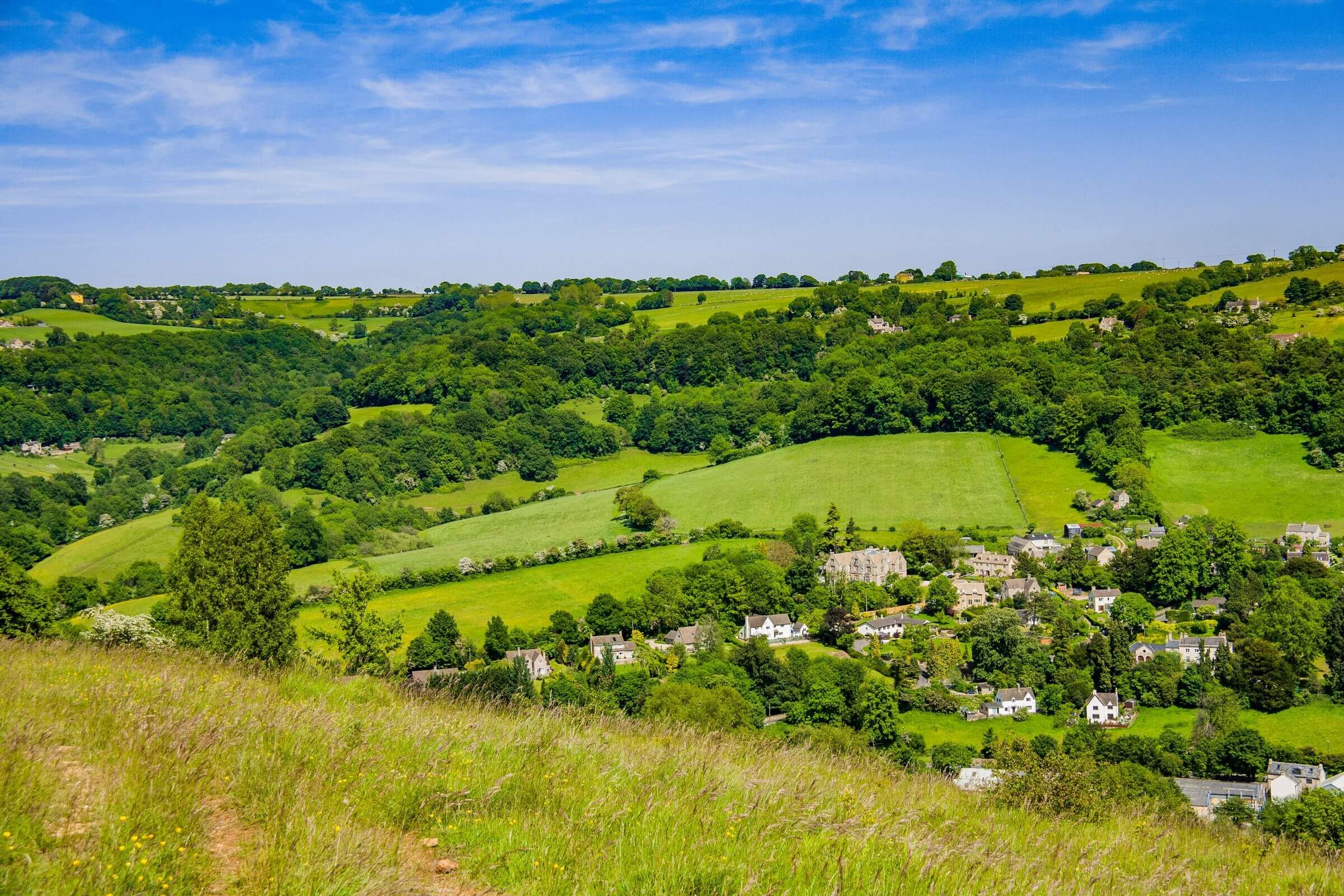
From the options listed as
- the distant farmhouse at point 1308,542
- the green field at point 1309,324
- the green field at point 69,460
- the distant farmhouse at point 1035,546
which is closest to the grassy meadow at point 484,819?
the distant farmhouse at point 1035,546

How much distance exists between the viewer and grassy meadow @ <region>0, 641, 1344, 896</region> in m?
4.49

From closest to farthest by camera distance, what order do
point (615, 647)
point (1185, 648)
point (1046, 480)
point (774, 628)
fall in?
point (1185, 648)
point (615, 647)
point (774, 628)
point (1046, 480)

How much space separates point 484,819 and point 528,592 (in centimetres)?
5309

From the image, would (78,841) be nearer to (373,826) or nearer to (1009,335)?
(373,826)

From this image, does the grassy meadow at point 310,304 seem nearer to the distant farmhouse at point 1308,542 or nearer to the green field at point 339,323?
the green field at point 339,323

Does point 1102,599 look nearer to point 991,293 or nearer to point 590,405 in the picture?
point 590,405

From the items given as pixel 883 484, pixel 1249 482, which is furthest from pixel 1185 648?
pixel 883 484

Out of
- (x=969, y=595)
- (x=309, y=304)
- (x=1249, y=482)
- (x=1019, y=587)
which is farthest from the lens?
(x=309, y=304)

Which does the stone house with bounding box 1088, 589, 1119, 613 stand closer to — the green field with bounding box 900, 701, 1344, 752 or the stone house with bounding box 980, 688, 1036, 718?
the green field with bounding box 900, 701, 1344, 752

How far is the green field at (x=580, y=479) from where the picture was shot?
87500 mm

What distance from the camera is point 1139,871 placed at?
5715mm

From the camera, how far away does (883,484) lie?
76938mm

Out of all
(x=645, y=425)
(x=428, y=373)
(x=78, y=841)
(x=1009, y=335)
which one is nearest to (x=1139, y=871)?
(x=78, y=841)

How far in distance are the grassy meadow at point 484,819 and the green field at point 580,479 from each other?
78761 mm
